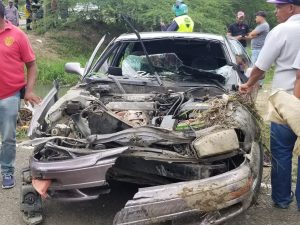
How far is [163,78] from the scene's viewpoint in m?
5.27

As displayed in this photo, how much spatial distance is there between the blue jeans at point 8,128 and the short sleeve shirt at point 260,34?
7263 mm

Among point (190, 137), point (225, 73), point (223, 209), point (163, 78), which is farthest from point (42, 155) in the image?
point (225, 73)

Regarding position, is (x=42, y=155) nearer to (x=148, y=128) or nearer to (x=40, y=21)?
(x=148, y=128)

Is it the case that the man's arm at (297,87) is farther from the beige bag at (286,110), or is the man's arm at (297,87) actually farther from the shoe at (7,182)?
the shoe at (7,182)

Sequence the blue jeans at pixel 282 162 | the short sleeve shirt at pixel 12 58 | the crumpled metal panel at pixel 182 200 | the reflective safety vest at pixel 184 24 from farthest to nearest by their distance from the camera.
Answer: the reflective safety vest at pixel 184 24
the short sleeve shirt at pixel 12 58
the blue jeans at pixel 282 162
the crumpled metal panel at pixel 182 200

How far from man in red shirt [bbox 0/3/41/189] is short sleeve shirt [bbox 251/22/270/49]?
7.10 metres

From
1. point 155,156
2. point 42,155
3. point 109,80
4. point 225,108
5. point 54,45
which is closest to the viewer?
point 155,156

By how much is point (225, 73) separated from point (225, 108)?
1.29 metres

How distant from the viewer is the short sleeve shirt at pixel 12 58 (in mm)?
4613

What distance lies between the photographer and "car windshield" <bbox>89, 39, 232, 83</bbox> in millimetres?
5336

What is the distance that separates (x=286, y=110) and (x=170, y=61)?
1.93m

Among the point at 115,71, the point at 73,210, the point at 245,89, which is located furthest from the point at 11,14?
the point at 245,89

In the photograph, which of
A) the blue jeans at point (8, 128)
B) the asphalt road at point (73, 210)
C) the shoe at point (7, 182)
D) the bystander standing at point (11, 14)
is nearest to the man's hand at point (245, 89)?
the asphalt road at point (73, 210)

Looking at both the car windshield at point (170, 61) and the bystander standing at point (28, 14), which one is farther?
the bystander standing at point (28, 14)
